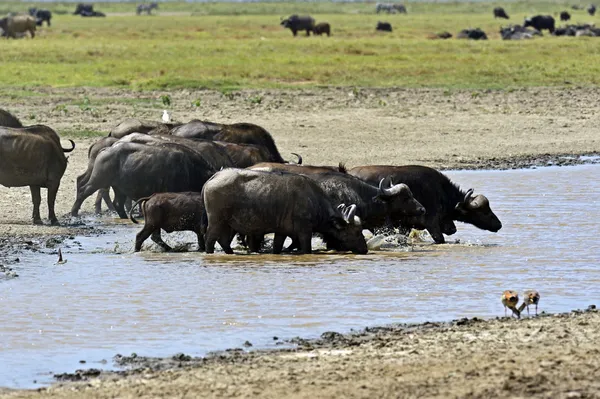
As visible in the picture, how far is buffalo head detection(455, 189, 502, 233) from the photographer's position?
14391 mm

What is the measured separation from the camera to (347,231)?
1284cm

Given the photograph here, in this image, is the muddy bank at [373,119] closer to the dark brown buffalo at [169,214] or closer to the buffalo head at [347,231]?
the dark brown buffalo at [169,214]

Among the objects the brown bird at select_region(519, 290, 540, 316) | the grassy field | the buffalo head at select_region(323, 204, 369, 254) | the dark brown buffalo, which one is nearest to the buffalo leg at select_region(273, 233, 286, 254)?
the buffalo head at select_region(323, 204, 369, 254)

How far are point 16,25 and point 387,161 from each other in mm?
40085

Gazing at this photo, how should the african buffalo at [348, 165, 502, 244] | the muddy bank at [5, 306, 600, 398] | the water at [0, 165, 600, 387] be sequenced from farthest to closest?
1. the african buffalo at [348, 165, 502, 244]
2. the water at [0, 165, 600, 387]
3. the muddy bank at [5, 306, 600, 398]

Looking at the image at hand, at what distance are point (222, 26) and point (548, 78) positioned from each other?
3899 cm

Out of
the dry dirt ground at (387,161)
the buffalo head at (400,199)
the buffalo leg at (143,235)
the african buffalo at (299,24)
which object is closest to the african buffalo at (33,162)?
the dry dirt ground at (387,161)

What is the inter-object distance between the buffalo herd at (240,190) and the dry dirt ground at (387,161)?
0.75 meters

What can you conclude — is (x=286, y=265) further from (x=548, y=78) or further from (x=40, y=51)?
(x=40, y=51)

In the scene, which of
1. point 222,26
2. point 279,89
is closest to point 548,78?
point 279,89

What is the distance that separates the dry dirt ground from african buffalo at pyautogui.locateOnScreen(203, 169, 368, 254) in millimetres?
2044

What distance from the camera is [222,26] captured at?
70.8 metres

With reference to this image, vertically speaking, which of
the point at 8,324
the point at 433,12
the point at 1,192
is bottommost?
the point at 433,12

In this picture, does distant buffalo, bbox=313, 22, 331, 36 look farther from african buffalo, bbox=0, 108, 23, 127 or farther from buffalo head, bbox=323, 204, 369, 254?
buffalo head, bbox=323, 204, 369, 254
